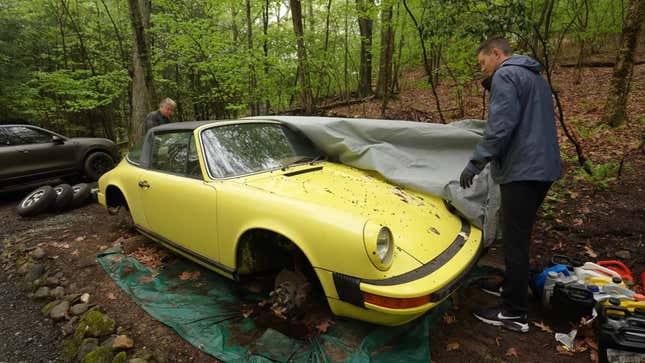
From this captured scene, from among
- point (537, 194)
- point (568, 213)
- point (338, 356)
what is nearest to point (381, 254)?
point (338, 356)

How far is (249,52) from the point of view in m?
8.30

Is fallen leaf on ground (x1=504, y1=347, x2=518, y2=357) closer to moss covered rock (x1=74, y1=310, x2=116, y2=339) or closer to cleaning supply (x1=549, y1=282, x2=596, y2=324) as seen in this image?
cleaning supply (x1=549, y1=282, x2=596, y2=324)

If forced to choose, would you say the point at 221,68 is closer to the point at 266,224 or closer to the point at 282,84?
the point at 282,84

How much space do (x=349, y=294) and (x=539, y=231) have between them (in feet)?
9.31

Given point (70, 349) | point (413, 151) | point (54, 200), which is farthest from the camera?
point (54, 200)

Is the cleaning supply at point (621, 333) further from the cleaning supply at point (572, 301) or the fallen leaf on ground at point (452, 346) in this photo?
→ the fallen leaf on ground at point (452, 346)

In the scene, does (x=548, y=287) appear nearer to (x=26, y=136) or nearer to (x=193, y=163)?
(x=193, y=163)

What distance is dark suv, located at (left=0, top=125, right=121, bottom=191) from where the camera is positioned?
20.3ft

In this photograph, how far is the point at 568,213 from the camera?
3.73 meters

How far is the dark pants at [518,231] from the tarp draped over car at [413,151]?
330 millimetres

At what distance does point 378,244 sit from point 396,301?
32 centimetres

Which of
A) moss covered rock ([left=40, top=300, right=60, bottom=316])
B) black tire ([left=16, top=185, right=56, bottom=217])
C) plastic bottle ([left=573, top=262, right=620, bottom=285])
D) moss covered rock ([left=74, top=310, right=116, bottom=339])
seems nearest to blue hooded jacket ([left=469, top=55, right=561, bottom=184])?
plastic bottle ([left=573, top=262, right=620, bottom=285])

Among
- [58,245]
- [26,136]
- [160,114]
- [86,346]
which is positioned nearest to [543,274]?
[86,346]

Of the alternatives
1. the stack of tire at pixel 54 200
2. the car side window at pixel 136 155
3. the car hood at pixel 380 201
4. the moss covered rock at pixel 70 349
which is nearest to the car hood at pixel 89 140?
the stack of tire at pixel 54 200
